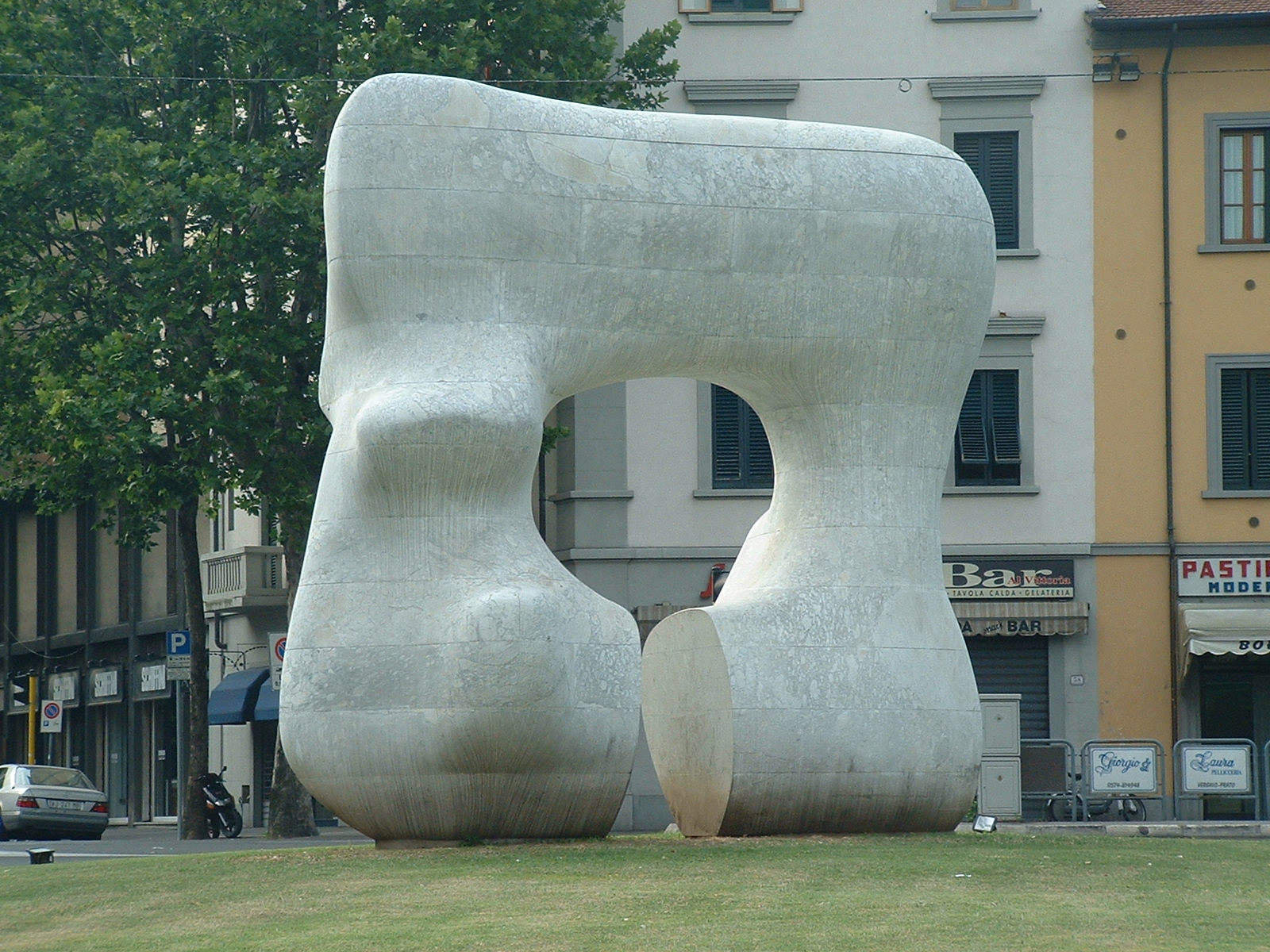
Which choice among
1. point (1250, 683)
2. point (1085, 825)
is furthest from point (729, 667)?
point (1250, 683)

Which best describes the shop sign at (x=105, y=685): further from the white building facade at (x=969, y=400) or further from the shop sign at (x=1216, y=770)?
the shop sign at (x=1216, y=770)

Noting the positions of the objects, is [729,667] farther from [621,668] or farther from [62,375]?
[62,375]

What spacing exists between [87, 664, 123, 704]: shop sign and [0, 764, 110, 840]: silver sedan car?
9.81m

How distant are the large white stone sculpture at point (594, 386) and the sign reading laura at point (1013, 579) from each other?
40.5 feet

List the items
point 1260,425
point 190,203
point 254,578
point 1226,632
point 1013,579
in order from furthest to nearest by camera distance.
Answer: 1. point 254,578
2. point 1260,425
3. point 1013,579
4. point 1226,632
5. point 190,203

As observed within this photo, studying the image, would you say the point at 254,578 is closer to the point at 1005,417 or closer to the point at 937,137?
the point at 1005,417

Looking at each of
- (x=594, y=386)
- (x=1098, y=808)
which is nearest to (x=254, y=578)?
(x=1098, y=808)

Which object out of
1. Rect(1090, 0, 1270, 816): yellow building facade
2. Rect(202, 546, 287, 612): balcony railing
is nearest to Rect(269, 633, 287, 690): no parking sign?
Rect(202, 546, 287, 612): balcony railing

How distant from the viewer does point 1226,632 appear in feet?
94.8

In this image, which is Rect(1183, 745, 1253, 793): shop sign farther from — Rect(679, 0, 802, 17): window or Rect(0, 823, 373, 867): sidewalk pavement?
Rect(679, 0, 802, 17): window

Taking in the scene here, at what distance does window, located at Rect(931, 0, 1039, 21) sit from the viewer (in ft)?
101

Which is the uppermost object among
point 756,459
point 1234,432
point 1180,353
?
point 1180,353

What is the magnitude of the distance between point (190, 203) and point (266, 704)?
11406 mm

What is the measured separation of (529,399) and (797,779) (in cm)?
392
